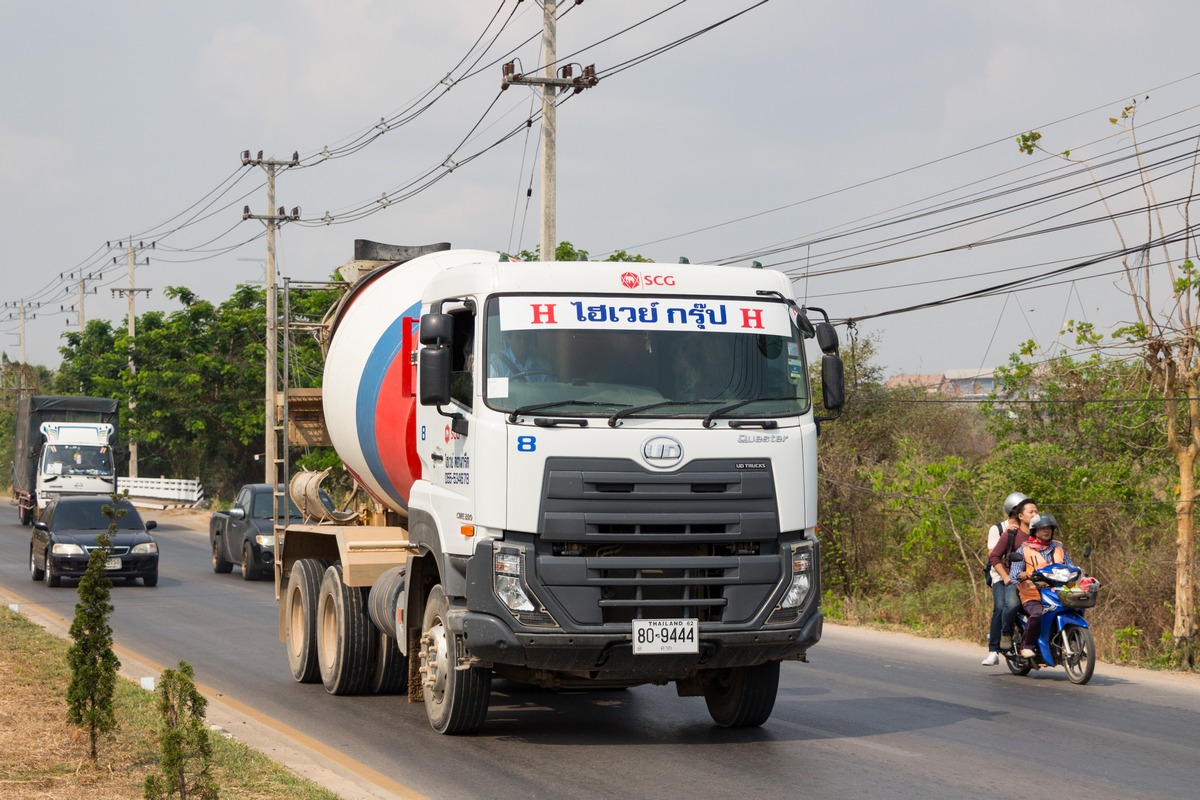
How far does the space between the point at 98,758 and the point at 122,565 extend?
16.8 m

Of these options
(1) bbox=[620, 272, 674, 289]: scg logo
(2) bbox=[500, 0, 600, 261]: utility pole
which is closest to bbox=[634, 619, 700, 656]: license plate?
(1) bbox=[620, 272, 674, 289]: scg logo

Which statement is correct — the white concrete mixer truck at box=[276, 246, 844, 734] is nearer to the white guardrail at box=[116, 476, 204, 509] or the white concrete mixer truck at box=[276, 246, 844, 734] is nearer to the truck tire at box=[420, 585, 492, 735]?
the truck tire at box=[420, 585, 492, 735]

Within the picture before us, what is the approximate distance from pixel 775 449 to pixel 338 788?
346cm

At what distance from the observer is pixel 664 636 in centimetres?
882

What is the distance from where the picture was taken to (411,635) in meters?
10.6

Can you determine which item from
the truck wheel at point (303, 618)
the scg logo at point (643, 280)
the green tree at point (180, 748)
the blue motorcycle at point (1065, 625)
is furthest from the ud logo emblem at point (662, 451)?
the blue motorcycle at point (1065, 625)

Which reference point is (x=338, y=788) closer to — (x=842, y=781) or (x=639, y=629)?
(x=639, y=629)

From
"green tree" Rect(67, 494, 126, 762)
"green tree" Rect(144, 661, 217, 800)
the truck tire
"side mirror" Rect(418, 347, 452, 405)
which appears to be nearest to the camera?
"green tree" Rect(144, 661, 217, 800)

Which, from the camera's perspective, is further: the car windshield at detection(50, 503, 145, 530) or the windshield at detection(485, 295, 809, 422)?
the car windshield at detection(50, 503, 145, 530)

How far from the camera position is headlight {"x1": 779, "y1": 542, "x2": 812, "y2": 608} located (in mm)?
9203

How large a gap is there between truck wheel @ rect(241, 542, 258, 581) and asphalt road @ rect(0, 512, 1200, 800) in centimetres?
1058

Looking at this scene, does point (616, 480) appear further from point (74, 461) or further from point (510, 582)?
point (74, 461)

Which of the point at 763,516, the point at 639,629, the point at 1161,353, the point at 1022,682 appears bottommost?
the point at 1022,682

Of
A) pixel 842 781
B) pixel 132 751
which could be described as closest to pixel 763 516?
pixel 842 781
